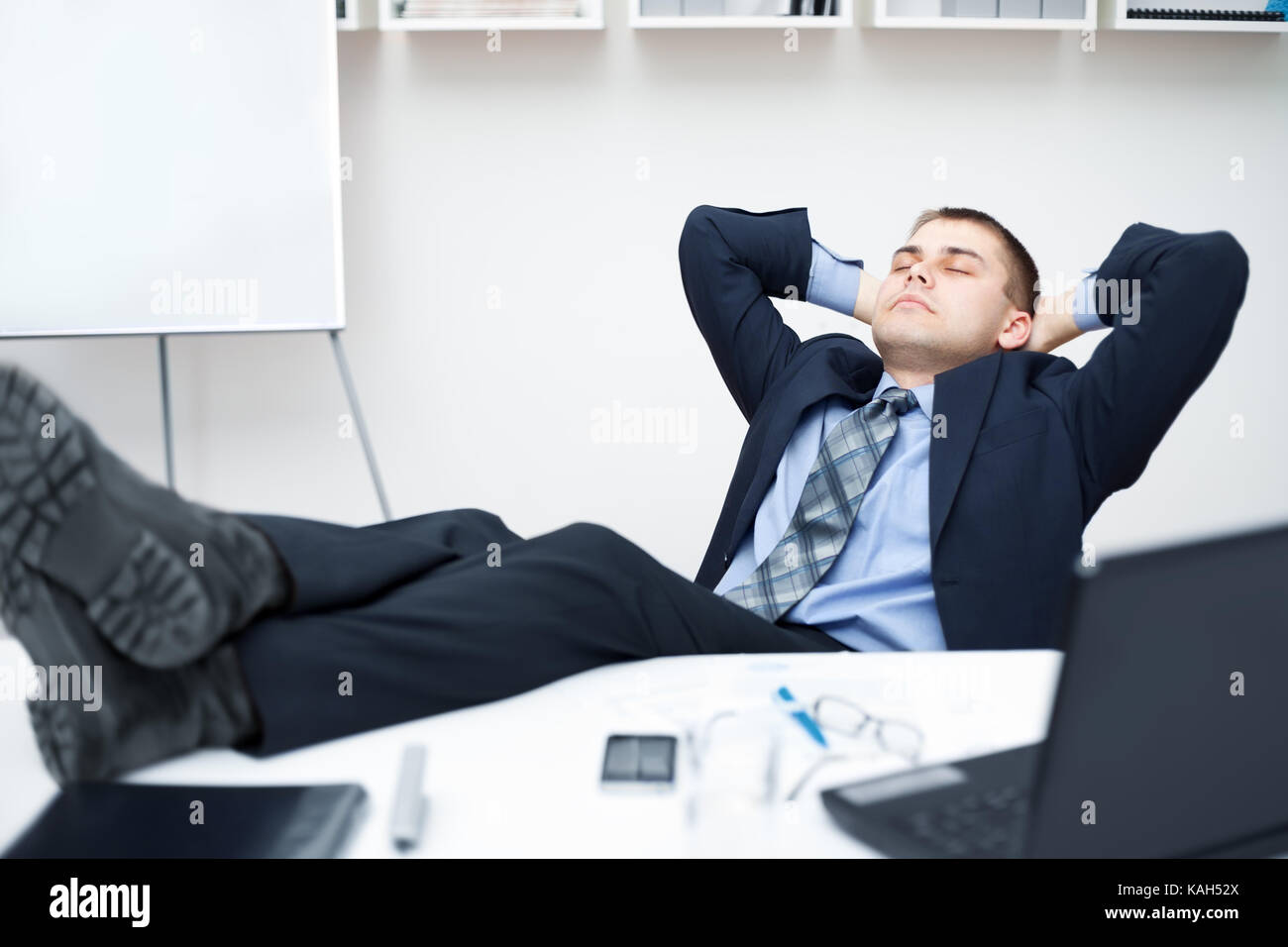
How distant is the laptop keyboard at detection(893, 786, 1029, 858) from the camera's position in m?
0.67

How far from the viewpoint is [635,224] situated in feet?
10.0

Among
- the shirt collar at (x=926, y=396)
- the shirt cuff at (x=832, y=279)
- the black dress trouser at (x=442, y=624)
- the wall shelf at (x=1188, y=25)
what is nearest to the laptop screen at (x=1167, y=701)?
the black dress trouser at (x=442, y=624)

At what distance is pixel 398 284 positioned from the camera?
10.1 feet

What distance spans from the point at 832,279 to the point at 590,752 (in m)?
1.36

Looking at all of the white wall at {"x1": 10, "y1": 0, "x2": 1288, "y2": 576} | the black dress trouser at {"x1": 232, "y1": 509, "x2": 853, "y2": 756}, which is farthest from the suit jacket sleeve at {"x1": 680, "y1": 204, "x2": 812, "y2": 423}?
the white wall at {"x1": 10, "y1": 0, "x2": 1288, "y2": 576}

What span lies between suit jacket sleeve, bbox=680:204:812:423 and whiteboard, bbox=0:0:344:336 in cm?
107

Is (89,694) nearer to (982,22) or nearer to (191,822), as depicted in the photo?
(191,822)

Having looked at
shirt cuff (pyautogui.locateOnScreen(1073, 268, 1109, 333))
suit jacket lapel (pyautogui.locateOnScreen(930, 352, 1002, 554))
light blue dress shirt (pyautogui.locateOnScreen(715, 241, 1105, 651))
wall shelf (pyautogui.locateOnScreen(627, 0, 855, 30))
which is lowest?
light blue dress shirt (pyautogui.locateOnScreen(715, 241, 1105, 651))

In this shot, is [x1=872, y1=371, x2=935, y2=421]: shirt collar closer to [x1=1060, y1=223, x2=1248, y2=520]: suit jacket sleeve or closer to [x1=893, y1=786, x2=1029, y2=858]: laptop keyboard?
[x1=1060, y1=223, x2=1248, y2=520]: suit jacket sleeve

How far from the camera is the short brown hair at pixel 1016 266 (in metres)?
1.90

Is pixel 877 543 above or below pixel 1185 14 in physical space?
below

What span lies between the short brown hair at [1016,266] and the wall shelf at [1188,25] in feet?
3.96

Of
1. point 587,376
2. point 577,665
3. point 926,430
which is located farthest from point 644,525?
point 577,665

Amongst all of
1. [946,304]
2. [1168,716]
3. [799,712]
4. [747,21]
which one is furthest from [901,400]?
[747,21]
